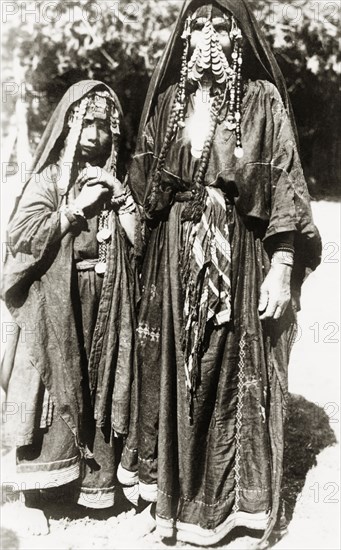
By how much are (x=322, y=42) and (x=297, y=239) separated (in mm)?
1985

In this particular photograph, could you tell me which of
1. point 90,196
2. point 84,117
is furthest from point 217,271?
point 84,117

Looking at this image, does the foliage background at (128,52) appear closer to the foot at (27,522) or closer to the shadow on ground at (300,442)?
the shadow on ground at (300,442)

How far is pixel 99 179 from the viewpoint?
3.53m

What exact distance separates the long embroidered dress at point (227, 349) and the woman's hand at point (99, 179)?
262 millimetres

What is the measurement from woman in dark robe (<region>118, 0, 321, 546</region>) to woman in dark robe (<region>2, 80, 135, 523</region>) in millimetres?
176

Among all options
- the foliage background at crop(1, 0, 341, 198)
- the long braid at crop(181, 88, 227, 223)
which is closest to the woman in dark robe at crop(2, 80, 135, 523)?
the long braid at crop(181, 88, 227, 223)

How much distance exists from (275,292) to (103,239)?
1004 millimetres

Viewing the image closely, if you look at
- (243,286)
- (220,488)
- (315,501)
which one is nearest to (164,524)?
(220,488)

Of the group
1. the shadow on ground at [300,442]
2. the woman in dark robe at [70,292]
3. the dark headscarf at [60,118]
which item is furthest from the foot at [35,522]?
the dark headscarf at [60,118]

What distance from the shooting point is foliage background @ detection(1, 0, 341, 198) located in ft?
13.3

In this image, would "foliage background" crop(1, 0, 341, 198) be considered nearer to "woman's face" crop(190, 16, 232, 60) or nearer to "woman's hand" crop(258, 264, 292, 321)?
"woman's face" crop(190, 16, 232, 60)

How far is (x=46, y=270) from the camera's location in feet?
11.7

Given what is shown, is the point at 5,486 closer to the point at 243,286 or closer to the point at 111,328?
the point at 111,328

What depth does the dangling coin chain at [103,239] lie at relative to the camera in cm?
359
